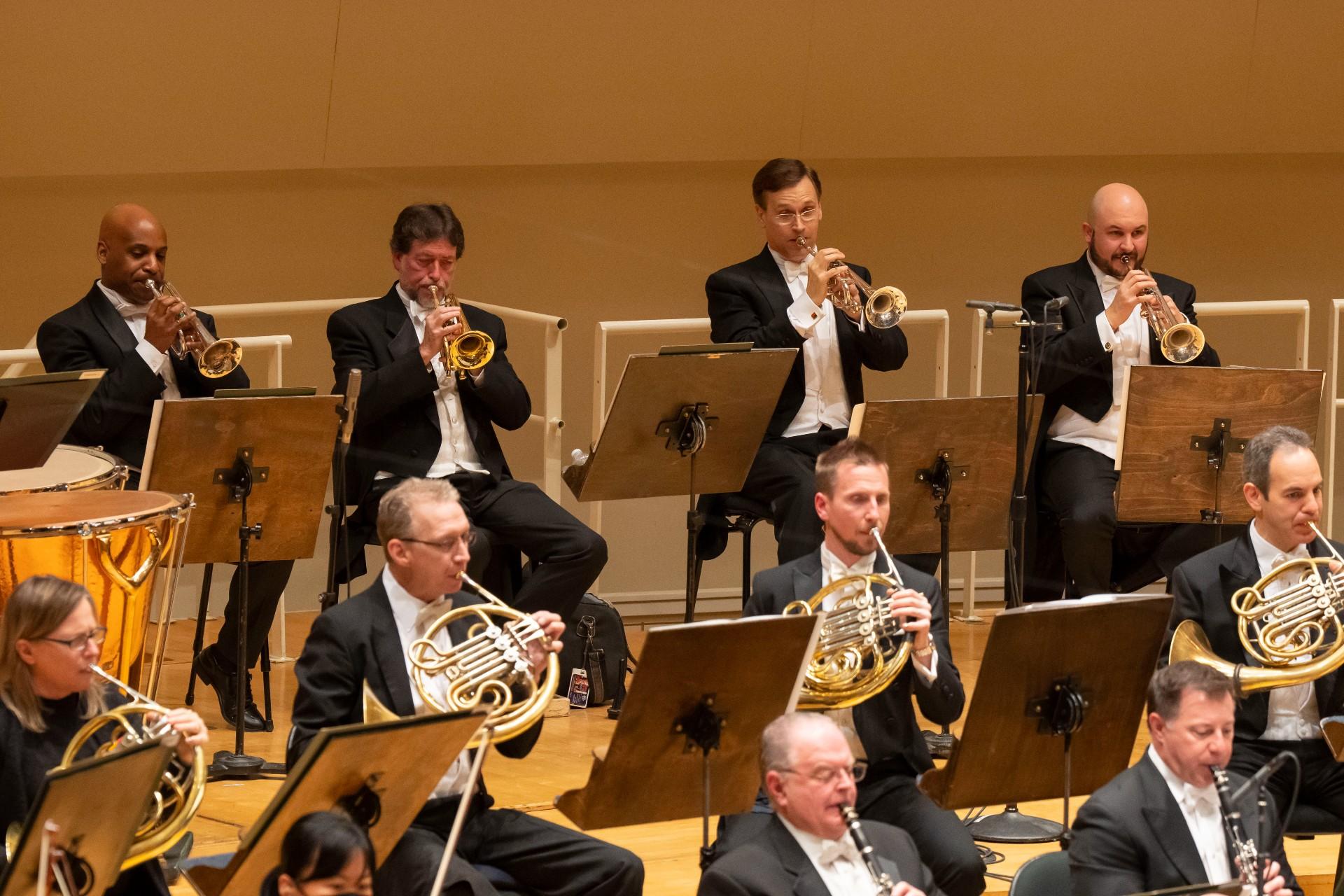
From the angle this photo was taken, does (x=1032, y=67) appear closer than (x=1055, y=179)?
Yes

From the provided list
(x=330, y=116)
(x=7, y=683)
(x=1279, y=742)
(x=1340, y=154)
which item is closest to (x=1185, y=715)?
(x=1279, y=742)

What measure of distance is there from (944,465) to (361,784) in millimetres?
2618

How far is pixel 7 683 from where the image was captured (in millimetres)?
3717

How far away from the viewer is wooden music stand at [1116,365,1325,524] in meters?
5.86

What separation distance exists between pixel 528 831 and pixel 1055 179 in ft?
17.3

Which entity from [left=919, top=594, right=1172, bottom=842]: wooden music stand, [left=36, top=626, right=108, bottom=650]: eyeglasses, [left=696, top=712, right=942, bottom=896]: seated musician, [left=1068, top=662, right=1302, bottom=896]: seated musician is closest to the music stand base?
[left=919, top=594, right=1172, bottom=842]: wooden music stand

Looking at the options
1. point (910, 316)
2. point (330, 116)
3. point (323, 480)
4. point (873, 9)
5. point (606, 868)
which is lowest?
point (606, 868)

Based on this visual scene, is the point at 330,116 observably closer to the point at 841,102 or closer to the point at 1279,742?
the point at 841,102

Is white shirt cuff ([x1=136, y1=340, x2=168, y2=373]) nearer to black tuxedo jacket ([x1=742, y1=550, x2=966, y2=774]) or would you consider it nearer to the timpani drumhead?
the timpani drumhead

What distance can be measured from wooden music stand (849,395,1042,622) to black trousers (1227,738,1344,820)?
107 cm

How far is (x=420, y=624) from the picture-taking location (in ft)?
13.8

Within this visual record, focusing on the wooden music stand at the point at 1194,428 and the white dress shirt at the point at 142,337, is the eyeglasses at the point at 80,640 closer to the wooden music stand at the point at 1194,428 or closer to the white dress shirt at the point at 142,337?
the white dress shirt at the point at 142,337

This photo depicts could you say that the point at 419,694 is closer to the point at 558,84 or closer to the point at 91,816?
the point at 91,816

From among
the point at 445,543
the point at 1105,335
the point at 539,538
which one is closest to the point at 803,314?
the point at 1105,335
